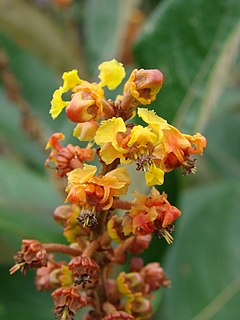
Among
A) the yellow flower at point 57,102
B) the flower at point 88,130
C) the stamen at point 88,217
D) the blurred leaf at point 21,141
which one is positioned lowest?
the stamen at point 88,217

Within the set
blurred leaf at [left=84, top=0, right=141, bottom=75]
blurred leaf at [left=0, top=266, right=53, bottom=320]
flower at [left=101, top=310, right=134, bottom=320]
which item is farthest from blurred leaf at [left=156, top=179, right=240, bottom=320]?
blurred leaf at [left=84, top=0, right=141, bottom=75]

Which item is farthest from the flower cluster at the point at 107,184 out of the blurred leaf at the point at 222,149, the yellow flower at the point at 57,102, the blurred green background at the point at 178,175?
the blurred leaf at the point at 222,149

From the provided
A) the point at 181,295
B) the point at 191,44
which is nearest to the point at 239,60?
the point at 191,44

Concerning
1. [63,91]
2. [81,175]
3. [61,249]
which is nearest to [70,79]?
[63,91]

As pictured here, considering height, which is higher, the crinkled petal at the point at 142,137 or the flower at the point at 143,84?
the flower at the point at 143,84

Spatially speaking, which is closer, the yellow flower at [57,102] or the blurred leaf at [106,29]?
the yellow flower at [57,102]

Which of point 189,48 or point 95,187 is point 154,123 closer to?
point 95,187

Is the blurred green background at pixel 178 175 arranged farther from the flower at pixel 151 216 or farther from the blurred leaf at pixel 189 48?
the flower at pixel 151 216
